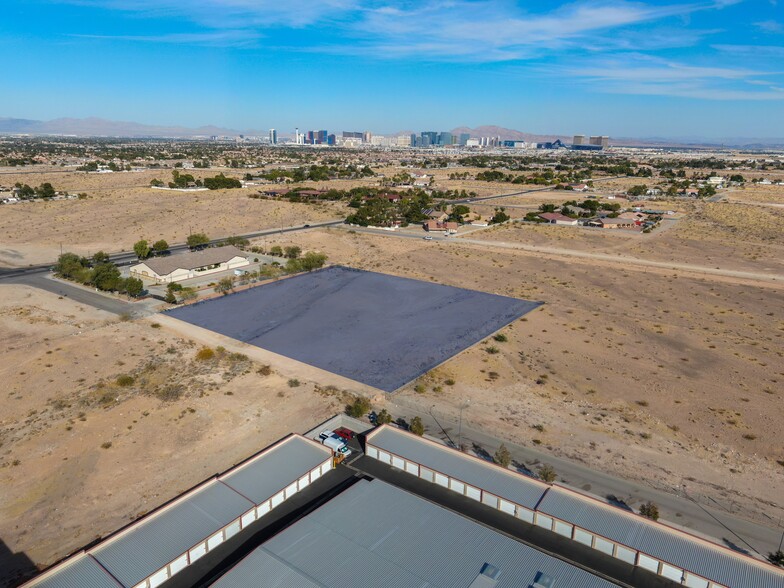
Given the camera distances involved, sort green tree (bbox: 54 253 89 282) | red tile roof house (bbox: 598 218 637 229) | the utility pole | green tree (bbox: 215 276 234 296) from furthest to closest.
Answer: red tile roof house (bbox: 598 218 637 229) < green tree (bbox: 54 253 89 282) < green tree (bbox: 215 276 234 296) < the utility pole

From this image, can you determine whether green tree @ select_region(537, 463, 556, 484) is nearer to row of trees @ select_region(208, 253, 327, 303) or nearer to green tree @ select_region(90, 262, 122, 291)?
row of trees @ select_region(208, 253, 327, 303)

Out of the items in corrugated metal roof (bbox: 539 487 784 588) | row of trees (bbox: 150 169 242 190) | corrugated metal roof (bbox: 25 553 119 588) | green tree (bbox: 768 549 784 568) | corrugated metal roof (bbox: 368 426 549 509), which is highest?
row of trees (bbox: 150 169 242 190)

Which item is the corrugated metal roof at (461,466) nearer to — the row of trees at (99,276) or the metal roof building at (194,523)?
the metal roof building at (194,523)

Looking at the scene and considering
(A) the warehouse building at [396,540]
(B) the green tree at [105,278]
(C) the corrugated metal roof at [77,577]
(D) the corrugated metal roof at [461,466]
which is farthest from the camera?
(B) the green tree at [105,278]

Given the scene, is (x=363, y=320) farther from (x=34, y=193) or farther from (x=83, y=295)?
(x=34, y=193)

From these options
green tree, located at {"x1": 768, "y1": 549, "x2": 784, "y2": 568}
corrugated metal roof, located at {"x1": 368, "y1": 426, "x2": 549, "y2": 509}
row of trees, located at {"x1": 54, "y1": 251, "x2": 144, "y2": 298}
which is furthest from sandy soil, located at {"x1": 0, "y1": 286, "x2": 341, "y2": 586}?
green tree, located at {"x1": 768, "y1": 549, "x2": 784, "y2": 568}

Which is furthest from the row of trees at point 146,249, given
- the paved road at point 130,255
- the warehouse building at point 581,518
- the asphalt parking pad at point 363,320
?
the warehouse building at point 581,518

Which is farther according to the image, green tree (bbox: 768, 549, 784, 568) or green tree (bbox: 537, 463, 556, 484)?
green tree (bbox: 537, 463, 556, 484)

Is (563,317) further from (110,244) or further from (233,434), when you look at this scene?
(110,244)
